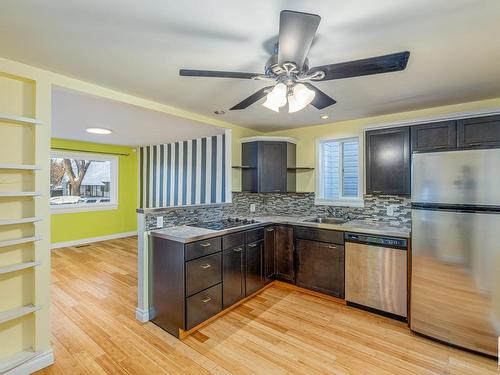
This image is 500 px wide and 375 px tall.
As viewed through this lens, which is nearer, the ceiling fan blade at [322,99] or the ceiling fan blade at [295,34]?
the ceiling fan blade at [295,34]

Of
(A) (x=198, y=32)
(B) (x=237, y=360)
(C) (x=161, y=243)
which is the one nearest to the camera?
(A) (x=198, y=32)

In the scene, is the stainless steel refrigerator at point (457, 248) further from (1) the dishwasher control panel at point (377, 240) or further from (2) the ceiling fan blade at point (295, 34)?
(2) the ceiling fan blade at point (295, 34)

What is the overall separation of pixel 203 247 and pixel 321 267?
61.5 inches

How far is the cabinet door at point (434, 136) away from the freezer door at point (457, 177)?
0.75 feet

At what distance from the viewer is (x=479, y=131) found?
242 centimetres

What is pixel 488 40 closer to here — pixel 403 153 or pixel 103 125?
pixel 403 153

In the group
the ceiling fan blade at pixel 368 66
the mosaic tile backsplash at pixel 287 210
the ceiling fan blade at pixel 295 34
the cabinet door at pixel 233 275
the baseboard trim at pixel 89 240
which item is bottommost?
the baseboard trim at pixel 89 240

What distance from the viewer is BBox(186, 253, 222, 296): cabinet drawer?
2395 mm

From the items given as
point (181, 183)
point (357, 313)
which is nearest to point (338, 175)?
point (357, 313)

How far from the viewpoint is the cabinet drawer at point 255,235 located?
10.3 feet

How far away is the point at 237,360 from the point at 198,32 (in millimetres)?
2436

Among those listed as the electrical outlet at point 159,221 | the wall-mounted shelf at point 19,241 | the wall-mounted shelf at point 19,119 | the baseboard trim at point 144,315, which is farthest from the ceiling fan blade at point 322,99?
the baseboard trim at point 144,315

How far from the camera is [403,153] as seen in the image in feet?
9.37

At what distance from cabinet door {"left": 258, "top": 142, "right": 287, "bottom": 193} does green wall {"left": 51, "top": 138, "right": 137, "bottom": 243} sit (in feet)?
13.9
